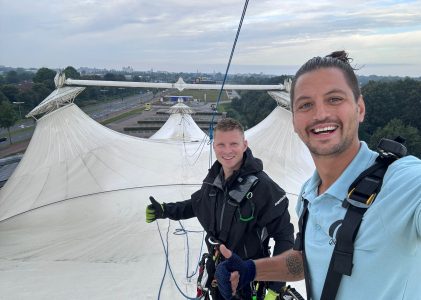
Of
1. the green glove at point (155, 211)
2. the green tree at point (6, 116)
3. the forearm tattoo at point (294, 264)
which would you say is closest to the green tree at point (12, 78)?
the green tree at point (6, 116)

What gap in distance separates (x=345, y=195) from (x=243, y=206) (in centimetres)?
121

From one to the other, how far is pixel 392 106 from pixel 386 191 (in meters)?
33.1

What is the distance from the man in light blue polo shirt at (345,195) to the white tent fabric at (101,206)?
3241mm

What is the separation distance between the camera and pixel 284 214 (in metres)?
2.39

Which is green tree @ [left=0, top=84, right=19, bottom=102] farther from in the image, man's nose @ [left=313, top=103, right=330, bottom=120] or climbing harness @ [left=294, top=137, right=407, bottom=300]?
climbing harness @ [left=294, top=137, right=407, bottom=300]

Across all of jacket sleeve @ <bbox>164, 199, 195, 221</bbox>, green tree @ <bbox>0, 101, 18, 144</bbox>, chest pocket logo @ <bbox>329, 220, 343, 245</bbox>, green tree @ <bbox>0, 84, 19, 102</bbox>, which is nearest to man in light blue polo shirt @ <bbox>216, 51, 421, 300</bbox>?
chest pocket logo @ <bbox>329, 220, 343, 245</bbox>

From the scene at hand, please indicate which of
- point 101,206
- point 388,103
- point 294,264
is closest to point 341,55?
point 294,264

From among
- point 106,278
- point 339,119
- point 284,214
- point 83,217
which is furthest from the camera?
point 83,217

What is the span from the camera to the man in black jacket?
7.61ft

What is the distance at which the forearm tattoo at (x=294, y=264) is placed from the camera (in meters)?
1.71

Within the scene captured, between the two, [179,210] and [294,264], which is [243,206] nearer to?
[294,264]

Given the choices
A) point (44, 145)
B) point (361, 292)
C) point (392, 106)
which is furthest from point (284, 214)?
point (392, 106)

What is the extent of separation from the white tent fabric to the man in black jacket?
78.3 inches

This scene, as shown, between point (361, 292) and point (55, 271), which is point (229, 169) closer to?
point (361, 292)
